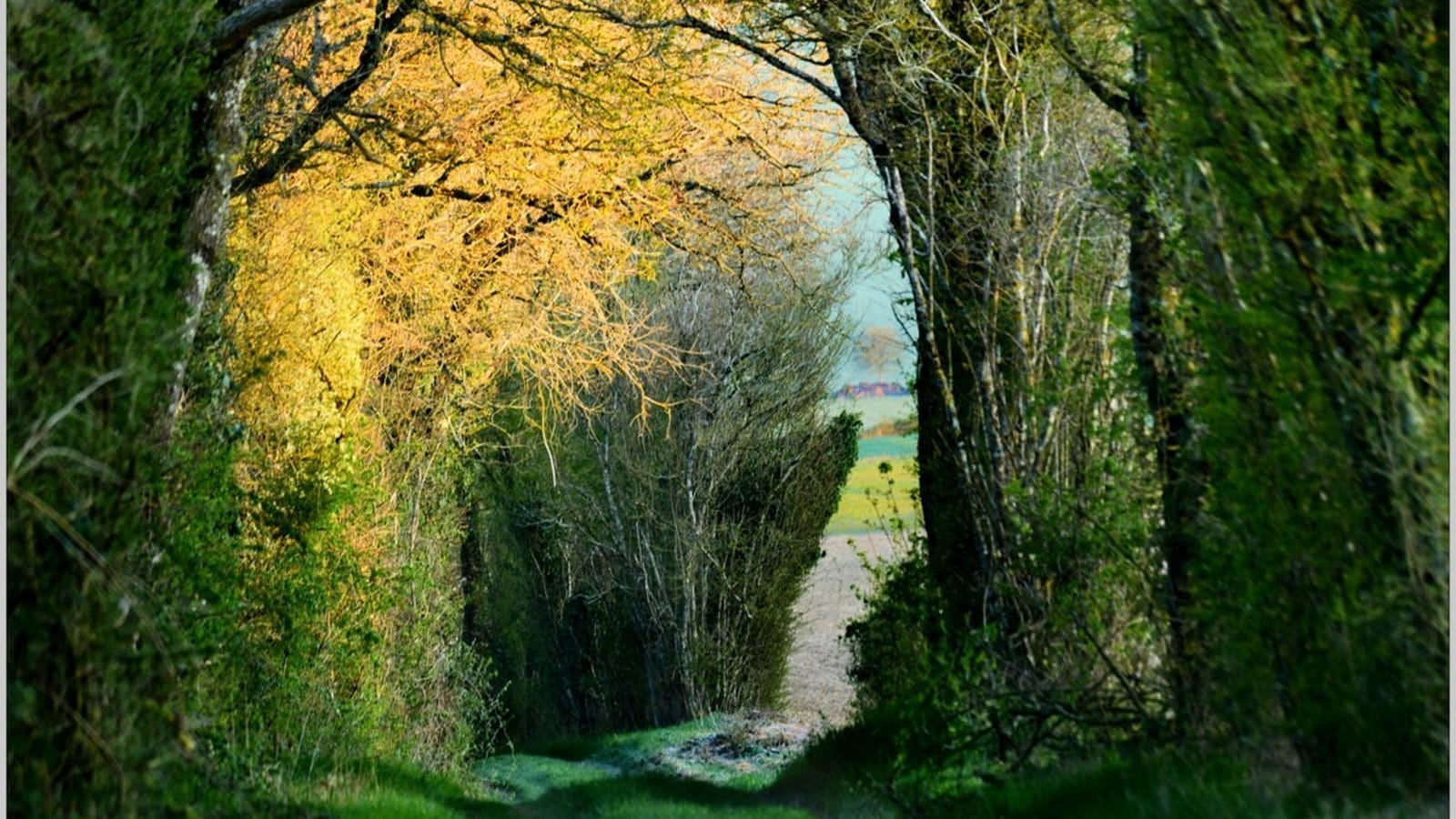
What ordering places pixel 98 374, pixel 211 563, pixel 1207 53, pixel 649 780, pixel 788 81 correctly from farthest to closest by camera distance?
pixel 788 81, pixel 649 780, pixel 211 563, pixel 1207 53, pixel 98 374

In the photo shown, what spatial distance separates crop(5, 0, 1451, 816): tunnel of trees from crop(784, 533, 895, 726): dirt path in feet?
21.9

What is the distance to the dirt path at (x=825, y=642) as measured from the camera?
952 inches

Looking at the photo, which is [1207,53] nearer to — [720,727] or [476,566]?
[720,727]

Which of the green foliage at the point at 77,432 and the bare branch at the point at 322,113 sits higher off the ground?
the bare branch at the point at 322,113

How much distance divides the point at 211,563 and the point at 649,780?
6.42 m

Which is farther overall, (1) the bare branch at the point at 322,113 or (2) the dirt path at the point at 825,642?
(2) the dirt path at the point at 825,642

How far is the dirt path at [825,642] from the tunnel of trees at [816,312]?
21.9 ft

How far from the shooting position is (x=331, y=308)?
500 inches

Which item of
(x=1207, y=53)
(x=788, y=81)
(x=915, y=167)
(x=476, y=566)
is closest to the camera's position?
(x=1207, y=53)

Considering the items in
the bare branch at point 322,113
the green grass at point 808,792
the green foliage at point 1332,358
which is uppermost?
the bare branch at point 322,113

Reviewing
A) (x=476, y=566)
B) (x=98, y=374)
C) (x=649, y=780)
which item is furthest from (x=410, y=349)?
(x=98, y=374)

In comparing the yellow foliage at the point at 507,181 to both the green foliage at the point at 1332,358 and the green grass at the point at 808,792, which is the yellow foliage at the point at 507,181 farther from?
the green foliage at the point at 1332,358

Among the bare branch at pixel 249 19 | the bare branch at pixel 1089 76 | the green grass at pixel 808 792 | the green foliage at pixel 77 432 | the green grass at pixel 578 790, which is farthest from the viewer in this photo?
the green grass at pixel 578 790

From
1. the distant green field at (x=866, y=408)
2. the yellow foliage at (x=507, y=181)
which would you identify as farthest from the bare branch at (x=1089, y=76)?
the distant green field at (x=866, y=408)
